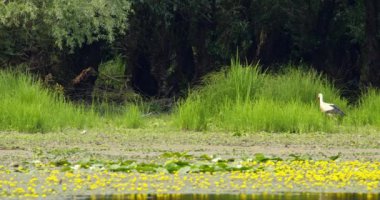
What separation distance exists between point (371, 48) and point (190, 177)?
17.3 m

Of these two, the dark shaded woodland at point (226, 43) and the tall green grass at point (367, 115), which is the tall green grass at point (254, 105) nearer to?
the tall green grass at point (367, 115)

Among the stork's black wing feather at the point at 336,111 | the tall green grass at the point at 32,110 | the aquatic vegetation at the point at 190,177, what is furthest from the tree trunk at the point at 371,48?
the aquatic vegetation at the point at 190,177

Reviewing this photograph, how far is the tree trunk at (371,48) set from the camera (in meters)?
30.2

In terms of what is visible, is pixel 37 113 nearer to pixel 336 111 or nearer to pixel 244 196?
pixel 336 111

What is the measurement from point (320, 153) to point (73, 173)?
183 inches

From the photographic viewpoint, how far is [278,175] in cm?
1400

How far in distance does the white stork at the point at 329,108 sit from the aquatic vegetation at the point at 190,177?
6.88 m

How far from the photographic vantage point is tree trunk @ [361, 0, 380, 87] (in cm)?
3025

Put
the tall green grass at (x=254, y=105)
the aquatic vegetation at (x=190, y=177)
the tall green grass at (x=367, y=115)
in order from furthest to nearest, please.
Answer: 1. the tall green grass at (x=367, y=115)
2. the tall green grass at (x=254, y=105)
3. the aquatic vegetation at (x=190, y=177)

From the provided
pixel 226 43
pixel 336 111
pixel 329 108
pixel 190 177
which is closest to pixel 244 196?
pixel 190 177

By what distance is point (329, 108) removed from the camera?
2277cm

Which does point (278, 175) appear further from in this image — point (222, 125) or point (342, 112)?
point (342, 112)

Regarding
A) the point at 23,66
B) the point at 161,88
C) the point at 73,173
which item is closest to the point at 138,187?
the point at 73,173

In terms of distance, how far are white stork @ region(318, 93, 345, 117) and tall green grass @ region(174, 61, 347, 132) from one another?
146 millimetres
